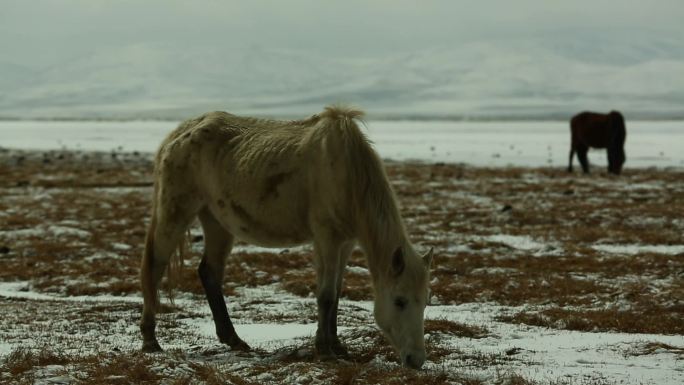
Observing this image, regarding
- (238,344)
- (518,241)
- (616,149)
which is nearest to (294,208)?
(238,344)

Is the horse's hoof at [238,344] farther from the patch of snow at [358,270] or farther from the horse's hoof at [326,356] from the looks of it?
the patch of snow at [358,270]

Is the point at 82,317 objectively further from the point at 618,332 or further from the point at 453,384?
the point at 618,332

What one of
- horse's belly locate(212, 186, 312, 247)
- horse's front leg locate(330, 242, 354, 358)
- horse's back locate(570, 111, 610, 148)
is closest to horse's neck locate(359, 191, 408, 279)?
horse's front leg locate(330, 242, 354, 358)

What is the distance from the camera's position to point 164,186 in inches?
335

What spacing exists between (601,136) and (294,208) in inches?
1085

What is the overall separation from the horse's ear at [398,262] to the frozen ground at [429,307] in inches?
30.3

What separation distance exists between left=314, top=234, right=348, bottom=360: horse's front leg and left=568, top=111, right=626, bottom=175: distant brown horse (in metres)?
26.2

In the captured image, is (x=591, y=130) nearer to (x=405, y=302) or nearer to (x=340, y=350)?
(x=340, y=350)

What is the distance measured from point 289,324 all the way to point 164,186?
2059 mm

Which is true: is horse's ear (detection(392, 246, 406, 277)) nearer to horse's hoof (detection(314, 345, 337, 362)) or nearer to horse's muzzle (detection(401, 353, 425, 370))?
horse's muzzle (detection(401, 353, 425, 370))

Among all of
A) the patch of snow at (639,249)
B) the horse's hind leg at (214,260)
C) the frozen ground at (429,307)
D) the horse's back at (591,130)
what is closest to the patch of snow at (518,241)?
the frozen ground at (429,307)

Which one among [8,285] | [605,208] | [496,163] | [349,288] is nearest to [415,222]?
[605,208]

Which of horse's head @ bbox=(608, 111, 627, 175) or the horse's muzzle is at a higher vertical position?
horse's head @ bbox=(608, 111, 627, 175)

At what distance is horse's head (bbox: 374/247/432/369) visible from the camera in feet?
22.8
